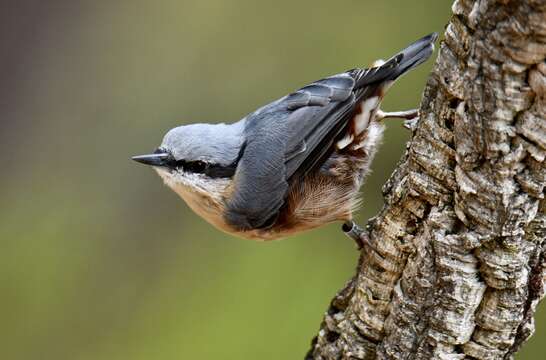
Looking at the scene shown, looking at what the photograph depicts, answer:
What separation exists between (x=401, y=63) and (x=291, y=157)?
2.40 ft

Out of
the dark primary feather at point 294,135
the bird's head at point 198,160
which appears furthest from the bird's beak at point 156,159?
the dark primary feather at point 294,135

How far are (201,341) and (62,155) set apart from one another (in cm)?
247

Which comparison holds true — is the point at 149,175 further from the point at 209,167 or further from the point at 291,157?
the point at 291,157

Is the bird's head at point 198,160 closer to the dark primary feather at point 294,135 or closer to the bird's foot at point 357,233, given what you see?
the dark primary feather at point 294,135

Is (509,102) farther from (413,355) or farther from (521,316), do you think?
(413,355)

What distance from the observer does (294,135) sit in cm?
353

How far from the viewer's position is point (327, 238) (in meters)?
5.35

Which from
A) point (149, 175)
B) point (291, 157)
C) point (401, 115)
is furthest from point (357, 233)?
point (149, 175)

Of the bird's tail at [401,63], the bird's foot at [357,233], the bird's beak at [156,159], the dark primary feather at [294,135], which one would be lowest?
the bird's foot at [357,233]

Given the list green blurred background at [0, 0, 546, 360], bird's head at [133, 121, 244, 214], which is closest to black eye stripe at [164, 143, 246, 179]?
bird's head at [133, 121, 244, 214]

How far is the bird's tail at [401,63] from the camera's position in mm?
3396

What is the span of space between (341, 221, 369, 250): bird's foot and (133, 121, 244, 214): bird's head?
0.67 metres

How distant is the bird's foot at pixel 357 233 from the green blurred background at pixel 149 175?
1.73 metres

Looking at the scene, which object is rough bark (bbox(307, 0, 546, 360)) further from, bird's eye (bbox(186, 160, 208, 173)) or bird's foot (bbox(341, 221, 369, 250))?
bird's eye (bbox(186, 160, 208, 173))
